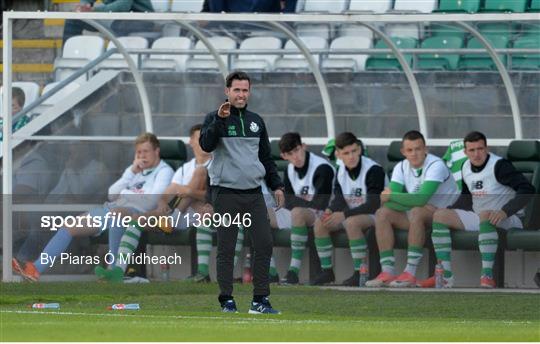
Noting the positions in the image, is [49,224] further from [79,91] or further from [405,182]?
[405,182]

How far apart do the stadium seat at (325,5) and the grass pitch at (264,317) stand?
5.09m

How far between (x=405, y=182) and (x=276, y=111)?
7.22ft

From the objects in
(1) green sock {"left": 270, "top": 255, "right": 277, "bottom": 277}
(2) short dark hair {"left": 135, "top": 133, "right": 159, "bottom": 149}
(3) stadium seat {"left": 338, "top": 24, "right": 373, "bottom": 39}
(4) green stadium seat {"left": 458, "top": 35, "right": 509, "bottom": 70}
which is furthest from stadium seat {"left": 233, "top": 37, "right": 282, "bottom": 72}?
(1) green sock {"left": 270, "top": 255, "right": 277, "bottom": 277}

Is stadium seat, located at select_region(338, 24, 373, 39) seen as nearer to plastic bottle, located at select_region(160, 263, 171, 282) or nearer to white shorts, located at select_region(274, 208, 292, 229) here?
white shorts, located at select_region(274, 208, 292, 229)

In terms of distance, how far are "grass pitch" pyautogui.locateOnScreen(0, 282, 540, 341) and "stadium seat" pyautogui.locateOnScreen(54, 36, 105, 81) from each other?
9.77 feet

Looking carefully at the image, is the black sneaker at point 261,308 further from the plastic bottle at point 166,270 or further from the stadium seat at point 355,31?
the stadium seat at point 355,31

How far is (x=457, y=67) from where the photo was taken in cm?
1684

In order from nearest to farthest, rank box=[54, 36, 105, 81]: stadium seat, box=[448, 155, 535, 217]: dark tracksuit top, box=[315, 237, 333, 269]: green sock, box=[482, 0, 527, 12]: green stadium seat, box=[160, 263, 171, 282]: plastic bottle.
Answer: box=[448, 155, 535, 217]: dark tracksuit top, box=[315, 237, 333, 269]: green sock, box=[160, 263, 171, 282]: plastic bottle, box=[54, 36, 105, 81]: stadium seat, box=[482, 0, 527, 12]: green stadium seat

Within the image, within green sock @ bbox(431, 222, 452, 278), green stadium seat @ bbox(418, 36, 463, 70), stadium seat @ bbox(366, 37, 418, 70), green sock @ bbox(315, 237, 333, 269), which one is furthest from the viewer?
stadium seat @ bbox(366, 37, 418, 70)

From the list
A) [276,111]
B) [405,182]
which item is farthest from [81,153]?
[405,182]

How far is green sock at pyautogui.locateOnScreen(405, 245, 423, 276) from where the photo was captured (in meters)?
15.3

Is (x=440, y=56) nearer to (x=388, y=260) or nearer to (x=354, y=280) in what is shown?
(x=388, y=260)

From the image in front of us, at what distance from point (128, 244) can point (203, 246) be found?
2.39 feet

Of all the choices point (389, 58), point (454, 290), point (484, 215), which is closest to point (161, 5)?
point (389, 58)
